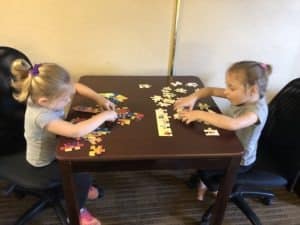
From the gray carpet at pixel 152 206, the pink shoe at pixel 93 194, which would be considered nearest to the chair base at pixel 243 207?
the gray carpet at pixel 152 206

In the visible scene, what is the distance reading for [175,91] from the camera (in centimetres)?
193

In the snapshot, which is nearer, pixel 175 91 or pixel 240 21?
pixel 175 91

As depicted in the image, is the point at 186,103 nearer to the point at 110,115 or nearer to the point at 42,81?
the point at 110,115

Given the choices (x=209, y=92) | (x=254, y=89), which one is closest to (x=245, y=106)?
(x=254, y=89)

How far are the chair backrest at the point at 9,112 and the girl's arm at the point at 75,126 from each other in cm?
53

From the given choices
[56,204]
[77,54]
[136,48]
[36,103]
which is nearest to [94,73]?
[77,54]

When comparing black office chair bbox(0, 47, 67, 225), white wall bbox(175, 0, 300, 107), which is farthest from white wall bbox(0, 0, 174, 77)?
black office chair bbox(0, 47, 67, 225)

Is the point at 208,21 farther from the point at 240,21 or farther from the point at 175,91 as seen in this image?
the point at 175,91

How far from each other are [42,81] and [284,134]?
1471 mm

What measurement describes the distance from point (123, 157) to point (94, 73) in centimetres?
109

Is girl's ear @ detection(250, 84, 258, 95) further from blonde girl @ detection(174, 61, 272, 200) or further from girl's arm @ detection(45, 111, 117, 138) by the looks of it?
girl's arm @ detection(45, 111, 117, 138)

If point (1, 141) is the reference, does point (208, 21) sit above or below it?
above

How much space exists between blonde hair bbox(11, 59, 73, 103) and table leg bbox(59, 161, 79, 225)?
348 mm

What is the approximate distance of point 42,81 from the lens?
4.52ft
